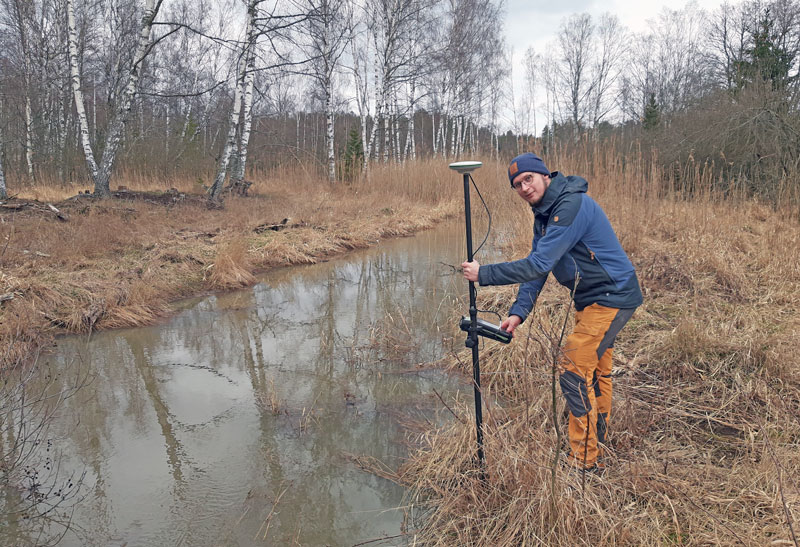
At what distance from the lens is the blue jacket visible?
2.29 meters

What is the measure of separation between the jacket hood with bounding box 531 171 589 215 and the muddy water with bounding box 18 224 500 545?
177cm

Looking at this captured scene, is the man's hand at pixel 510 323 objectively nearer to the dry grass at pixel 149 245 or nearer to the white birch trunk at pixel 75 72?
the dry grass at pixel 149 245

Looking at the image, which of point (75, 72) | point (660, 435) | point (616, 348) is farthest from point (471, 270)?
point (75, 72)

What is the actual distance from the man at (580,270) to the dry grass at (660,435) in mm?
181

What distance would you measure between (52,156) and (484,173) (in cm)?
1394

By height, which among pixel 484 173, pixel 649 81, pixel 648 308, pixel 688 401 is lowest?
pixel 688 401

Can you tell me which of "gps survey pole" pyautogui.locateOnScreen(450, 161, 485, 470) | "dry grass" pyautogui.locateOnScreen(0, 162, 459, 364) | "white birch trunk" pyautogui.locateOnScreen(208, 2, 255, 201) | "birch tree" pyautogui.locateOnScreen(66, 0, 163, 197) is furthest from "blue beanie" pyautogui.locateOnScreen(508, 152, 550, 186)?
"white birch trunk" pyautogui.locateOnScreen(208, 2, 255, 201)

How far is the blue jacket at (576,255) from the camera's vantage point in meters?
2.29

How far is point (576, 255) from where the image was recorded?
97.2 inches

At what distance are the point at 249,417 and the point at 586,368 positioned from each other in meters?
2.39

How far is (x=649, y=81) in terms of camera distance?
36.8 m

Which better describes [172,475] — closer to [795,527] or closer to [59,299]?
[795,527]

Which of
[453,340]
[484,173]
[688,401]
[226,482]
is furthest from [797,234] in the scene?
[484,173]

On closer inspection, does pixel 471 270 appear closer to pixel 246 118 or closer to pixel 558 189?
pixel 558 189
